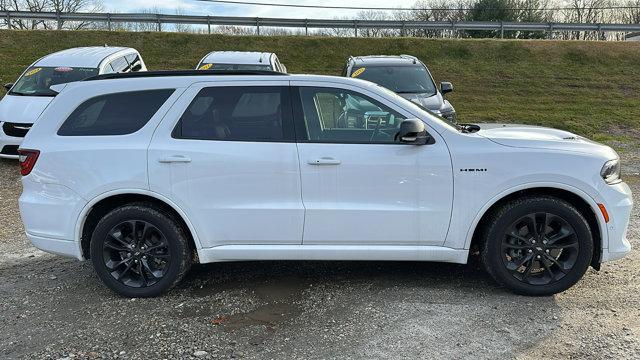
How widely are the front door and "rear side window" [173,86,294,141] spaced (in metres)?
0.17

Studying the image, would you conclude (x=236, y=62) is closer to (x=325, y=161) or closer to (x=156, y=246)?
(x=156, y=246)

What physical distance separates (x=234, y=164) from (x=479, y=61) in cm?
1742

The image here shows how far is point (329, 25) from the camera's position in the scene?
22656 mm

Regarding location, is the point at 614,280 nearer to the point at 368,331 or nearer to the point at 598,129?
the point at 368,331

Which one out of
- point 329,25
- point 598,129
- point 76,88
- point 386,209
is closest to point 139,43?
point 329,25

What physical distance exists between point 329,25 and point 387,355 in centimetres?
2063

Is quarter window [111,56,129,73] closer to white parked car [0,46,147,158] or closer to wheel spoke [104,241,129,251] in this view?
white parked car [0,46,147,158]

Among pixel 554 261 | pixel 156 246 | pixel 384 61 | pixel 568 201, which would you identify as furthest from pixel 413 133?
pixel 384 61

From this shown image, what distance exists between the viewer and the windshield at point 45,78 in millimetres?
9945

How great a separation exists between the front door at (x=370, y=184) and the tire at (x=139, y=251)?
109 centimetres

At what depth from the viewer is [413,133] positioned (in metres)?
4.05

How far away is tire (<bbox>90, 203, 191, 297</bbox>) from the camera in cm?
429

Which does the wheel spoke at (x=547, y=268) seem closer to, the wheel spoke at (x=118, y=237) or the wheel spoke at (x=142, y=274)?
the wheel spoke at (x=142, y=274)

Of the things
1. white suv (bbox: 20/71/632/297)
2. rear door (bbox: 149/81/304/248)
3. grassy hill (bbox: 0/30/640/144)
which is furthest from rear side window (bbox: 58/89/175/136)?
grassy hill (bbox: 0/30/640/144)
